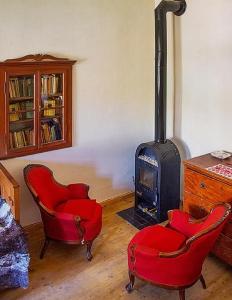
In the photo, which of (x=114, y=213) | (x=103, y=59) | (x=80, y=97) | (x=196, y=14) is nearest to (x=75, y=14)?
(x=103, y=59)

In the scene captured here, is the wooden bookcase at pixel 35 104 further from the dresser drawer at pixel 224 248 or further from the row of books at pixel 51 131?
the dresser drawer at pixel 224 248

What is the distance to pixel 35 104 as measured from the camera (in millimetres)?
3383

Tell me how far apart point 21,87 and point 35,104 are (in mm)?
209

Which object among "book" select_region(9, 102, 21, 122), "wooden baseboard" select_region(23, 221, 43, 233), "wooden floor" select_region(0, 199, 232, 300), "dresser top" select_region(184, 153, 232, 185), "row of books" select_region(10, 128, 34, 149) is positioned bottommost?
"wooden floor" select_region(0, 199, 232, 300)

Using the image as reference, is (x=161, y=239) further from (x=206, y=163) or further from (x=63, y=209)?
(x=63, y=209)

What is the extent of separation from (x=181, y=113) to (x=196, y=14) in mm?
1101

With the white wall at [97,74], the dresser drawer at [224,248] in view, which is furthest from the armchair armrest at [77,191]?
the dresser drawer at [224,248]

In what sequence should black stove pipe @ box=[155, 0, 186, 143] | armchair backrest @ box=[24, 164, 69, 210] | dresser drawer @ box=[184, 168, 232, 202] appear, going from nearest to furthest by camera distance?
1. dresser drawer @ box=[184, 168, 232, 202]
2. armchair backrest @ box=[24, 164, 69, 210]
3. black stove pipe @ box=[155, 0, 186, 143]

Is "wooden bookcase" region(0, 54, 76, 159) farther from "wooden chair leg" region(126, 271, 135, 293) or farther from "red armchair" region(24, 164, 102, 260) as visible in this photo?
"wooden chair leg" region(126, 271, 135, 293)

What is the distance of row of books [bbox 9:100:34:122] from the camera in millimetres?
3287

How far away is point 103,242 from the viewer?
3.51 meters

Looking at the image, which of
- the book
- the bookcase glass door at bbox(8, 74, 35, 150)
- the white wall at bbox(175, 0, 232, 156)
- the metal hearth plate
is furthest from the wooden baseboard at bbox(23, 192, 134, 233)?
the book

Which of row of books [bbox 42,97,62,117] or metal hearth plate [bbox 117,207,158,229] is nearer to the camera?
row of books [bbox 42,97,62,117]

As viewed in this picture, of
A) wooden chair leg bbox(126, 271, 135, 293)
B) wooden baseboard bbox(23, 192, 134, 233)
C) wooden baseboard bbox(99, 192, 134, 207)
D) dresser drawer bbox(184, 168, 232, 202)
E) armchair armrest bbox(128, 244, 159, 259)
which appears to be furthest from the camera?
wooden baseboard bbox(99, 192, 134, 207)
